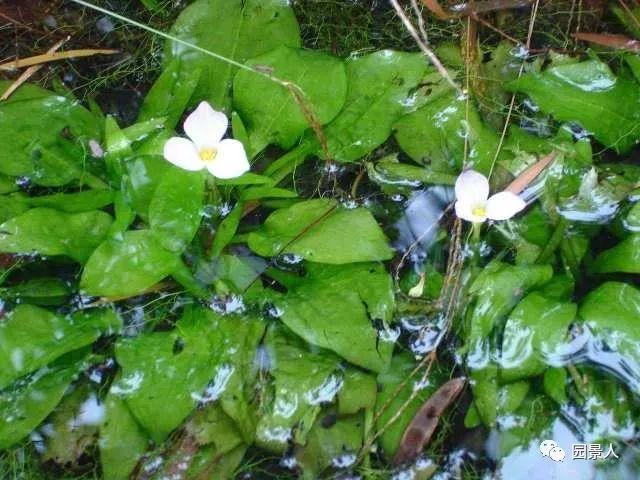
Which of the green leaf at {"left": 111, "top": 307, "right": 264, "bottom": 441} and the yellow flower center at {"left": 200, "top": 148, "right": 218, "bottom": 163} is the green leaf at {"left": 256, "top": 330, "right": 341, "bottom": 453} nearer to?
the green leaf at {"left": 111, "top": 307, "right": 264, "bottom": 441}

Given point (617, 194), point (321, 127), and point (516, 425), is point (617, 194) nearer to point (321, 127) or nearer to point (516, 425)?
point (516, 425)

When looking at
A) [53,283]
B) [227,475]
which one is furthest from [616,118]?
[53,283]

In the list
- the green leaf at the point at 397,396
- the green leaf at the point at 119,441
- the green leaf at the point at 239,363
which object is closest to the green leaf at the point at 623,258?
the green leaf at the point at 397,396

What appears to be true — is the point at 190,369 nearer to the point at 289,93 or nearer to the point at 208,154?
the point at 208,154

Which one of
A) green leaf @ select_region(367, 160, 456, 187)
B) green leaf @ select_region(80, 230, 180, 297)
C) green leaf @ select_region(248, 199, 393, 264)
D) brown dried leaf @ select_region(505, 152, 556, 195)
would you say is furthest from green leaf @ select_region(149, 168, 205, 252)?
brown dried leaf @ select_region(505, 152, 556, 195)

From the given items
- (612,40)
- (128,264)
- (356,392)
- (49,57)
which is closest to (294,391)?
(356,392)

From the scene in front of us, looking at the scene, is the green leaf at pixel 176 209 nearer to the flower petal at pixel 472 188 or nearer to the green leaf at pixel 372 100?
the green leaf at pixel 372 100
